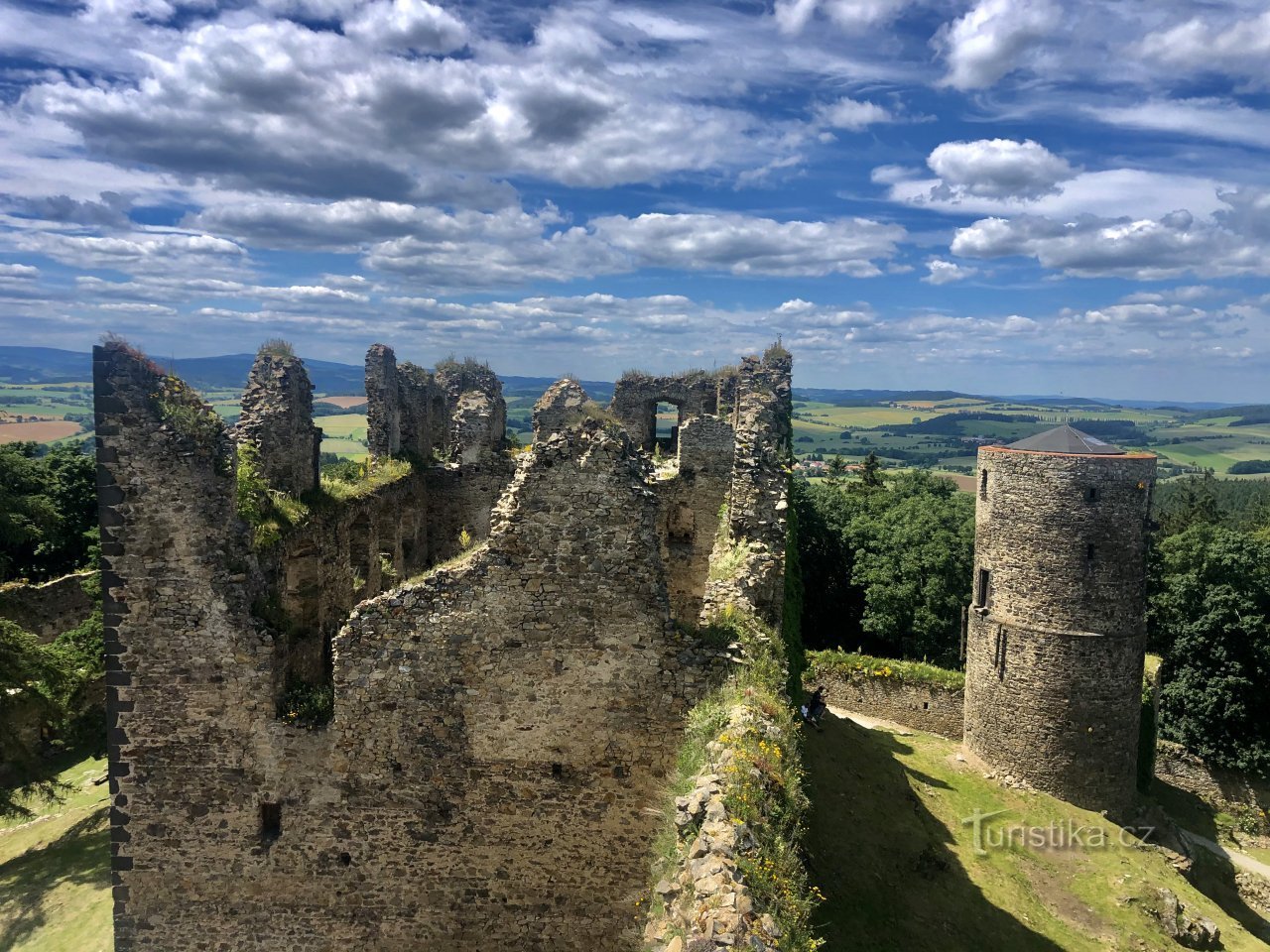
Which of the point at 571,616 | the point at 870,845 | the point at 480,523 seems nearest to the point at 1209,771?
the point at 870,845

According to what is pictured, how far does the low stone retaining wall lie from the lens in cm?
2778

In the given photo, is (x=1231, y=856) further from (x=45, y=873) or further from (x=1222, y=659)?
(x=45, y=873)

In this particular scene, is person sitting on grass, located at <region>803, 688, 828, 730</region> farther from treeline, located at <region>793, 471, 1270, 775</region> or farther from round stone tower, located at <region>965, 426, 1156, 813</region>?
treeline, located at <region>793, 471, 1270, 775</region>

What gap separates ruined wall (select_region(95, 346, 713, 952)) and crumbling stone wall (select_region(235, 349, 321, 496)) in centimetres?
235

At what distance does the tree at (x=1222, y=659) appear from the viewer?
27312mm

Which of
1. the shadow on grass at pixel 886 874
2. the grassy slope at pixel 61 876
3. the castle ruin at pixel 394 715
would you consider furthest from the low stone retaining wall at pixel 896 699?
the grassy slope at pixel 61 876

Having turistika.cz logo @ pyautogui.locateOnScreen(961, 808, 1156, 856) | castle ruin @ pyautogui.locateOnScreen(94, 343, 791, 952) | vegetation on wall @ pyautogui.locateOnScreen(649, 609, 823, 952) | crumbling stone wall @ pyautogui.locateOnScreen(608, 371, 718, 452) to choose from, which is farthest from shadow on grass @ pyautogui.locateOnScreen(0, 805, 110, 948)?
turistika.cz logo @ pyautogui.locateOnScreen(961, 808, 1156, 856)

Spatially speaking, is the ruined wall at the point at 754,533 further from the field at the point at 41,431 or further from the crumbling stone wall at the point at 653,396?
the field at the point at 41,431

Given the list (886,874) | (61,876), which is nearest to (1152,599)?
(886,874)

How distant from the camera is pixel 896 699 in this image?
2848 cm

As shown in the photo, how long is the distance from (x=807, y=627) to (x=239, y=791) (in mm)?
30009

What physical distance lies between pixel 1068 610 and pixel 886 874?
9723 millimetres

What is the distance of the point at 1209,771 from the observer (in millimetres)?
27500

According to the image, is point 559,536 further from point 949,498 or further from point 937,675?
point 949,498
